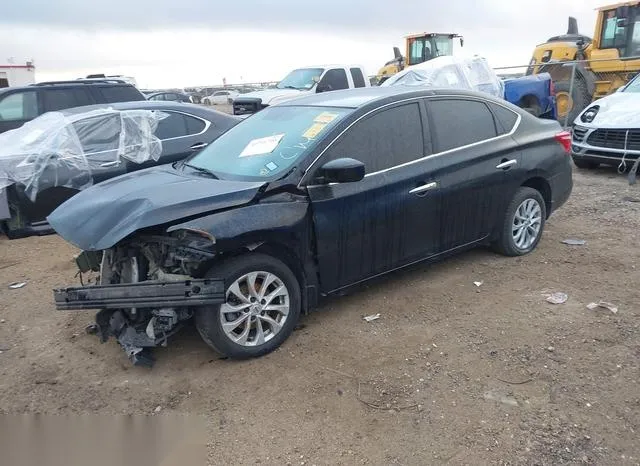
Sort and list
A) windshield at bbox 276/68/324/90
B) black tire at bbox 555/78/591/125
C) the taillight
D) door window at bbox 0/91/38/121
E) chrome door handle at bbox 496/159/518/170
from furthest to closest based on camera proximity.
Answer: windshield at bbox 276/68/324/90
black tire at bbox 555/78/591/125
door window at bbox 0/91/38/121
the taillight
chrome door handle at bbox 496/159/518/170

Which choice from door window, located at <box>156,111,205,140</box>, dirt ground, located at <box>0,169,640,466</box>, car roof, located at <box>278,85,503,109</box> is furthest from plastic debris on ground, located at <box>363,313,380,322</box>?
door window, located at <box>156,111,205,140</box>

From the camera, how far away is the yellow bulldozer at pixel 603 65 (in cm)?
1317

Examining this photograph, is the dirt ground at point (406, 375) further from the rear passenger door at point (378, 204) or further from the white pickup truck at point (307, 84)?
the white pickup truck at point (307, 84)

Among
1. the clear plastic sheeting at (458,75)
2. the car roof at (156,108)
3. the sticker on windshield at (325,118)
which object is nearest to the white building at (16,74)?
the clear plastic sheeting at (458,75)

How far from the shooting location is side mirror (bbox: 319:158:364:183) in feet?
12.1

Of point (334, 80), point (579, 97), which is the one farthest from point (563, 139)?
point (334, 80)

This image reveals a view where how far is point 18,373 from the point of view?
369 centimetres

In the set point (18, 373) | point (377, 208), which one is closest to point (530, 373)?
point (377, 208)

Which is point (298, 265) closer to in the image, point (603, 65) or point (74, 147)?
point (74, 147)

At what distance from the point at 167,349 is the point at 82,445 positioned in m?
0.99

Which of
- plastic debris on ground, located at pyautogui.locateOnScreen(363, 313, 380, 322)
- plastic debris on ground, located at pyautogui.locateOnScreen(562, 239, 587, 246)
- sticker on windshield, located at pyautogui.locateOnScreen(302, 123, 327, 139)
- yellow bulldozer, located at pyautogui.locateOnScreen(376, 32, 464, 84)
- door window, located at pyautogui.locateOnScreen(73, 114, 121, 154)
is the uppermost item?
yellow bulldozer, located at pyautogui.locateOnScreen(376, 32, 464, 84)

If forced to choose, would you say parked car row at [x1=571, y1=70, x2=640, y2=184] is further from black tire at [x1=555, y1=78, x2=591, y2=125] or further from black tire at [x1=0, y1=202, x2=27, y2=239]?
black tire at [x1=0, y1=202, x2=27, y2=239]

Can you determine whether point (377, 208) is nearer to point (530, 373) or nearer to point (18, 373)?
point (530, 373)

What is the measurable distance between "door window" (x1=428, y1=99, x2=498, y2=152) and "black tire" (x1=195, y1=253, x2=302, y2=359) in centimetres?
176
